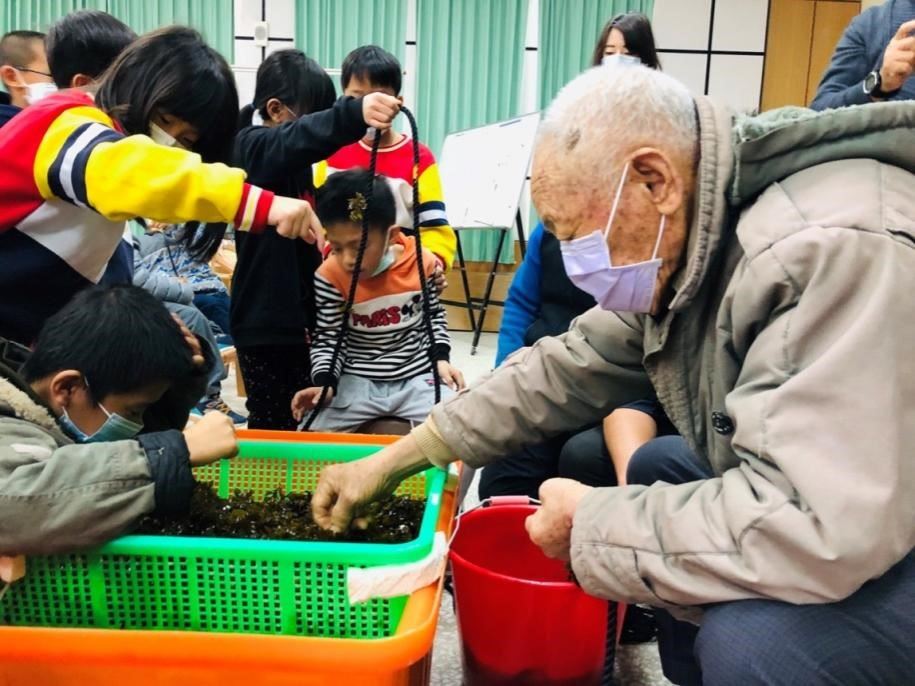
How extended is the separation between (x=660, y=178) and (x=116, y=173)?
69 cm

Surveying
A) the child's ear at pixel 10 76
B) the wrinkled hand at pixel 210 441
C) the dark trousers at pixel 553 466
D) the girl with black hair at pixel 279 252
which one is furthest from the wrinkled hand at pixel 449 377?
the child's ear at pixel 10 76

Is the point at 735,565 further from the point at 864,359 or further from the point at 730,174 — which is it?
the point at 730,174

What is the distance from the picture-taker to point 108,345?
1076mm

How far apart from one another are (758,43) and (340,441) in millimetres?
4512

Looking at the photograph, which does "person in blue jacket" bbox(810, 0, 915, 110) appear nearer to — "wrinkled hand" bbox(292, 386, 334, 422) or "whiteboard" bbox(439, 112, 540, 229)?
"wrinkled hand" bbox(292, 386, 334, 422)

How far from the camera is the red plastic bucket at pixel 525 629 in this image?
1.08 meters

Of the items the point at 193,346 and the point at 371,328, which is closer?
the point at 193,346

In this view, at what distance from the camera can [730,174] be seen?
81 centimetres

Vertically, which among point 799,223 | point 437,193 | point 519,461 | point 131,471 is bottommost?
point 519,461

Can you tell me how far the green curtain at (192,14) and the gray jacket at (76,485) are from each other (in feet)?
14.5

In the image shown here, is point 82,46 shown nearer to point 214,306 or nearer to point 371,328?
point 371,328

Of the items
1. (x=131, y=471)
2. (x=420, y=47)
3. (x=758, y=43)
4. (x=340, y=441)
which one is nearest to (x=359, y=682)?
(x=131, y=471)

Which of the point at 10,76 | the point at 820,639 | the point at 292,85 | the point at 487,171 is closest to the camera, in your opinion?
the point at 820,639

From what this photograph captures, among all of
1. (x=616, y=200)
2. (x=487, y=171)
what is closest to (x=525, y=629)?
(x=616, y=200)
